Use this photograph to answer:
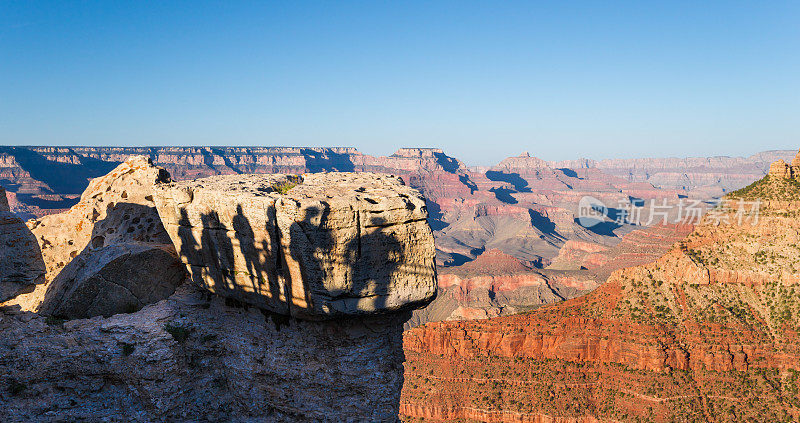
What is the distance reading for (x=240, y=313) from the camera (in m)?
10.2

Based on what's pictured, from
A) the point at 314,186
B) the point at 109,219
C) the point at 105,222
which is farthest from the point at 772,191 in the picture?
the point at 105,222

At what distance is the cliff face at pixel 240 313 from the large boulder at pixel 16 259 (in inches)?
3.4

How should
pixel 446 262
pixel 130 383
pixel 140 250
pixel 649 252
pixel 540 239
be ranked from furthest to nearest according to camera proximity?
pixel 540 239
pixel 446 262
pixel 649 252
pixel 140 250
pixel 130 383

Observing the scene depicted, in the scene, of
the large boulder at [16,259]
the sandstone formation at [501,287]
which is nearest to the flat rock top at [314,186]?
the large boulder at [16,259]

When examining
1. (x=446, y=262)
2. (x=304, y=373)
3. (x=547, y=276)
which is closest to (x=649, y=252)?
(x=547, y=276)

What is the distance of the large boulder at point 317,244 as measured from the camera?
26.5ft

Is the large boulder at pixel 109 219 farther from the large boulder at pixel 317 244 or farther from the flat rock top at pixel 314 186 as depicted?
the large boulder at pixel 317 244

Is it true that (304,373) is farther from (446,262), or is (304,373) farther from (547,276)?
(446,262)

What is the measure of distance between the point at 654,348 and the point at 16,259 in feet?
151

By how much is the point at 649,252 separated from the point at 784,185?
53493 millimetres

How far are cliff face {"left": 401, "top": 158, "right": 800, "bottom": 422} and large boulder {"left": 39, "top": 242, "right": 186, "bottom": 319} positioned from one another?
37.7 m

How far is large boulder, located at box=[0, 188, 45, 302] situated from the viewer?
916cm

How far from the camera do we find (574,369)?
41.9 metres

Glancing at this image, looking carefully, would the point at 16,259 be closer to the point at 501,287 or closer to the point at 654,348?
the point at 654,348
